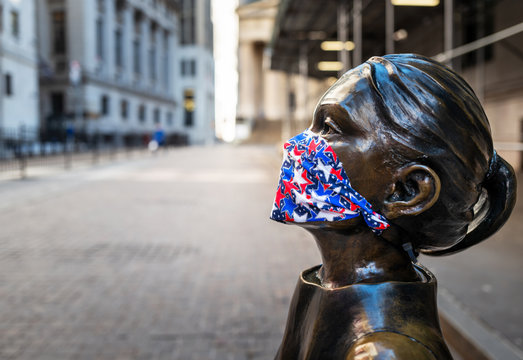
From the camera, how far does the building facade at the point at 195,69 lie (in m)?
78.6

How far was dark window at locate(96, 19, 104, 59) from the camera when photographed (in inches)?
1851

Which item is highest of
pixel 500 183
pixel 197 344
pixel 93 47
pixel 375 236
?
pixel 93 47

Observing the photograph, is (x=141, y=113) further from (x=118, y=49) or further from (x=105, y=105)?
(x=105, y=105)

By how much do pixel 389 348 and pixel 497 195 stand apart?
44 cm

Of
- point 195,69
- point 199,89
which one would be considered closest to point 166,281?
point 199,89

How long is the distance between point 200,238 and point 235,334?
3407 mm

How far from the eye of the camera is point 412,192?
98 centimetres

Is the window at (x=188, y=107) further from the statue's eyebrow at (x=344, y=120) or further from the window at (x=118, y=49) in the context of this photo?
the statue's eyebrow at (x=344, y=120)

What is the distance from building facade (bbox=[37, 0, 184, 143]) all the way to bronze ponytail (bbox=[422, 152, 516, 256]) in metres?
33.0

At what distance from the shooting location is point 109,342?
3422 mm

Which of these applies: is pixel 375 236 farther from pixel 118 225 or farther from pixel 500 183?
pixel 118 225

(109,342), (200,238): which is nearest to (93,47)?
(200,238)

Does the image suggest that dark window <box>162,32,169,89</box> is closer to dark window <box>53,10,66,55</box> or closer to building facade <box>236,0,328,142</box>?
building facade <box>236,0,328,142</box>

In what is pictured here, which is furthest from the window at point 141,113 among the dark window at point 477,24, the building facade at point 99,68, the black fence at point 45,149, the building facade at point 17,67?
the dark window at point 477,24
